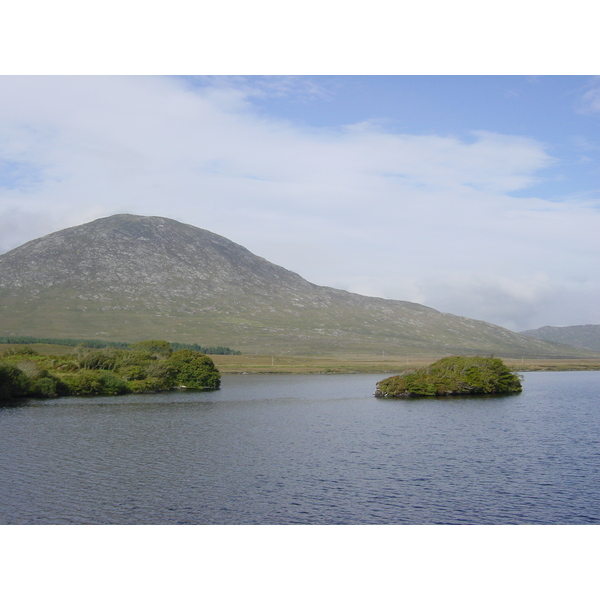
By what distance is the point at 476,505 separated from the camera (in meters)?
32.0

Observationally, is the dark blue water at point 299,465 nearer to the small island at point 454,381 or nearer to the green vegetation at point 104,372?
the green vegetation at point 104,372

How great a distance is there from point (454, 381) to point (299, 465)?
60.2 metres

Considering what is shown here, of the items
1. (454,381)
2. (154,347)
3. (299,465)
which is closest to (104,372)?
(154,347)

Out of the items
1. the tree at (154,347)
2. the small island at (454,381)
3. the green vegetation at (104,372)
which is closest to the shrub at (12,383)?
the green vegetation at (104,372)

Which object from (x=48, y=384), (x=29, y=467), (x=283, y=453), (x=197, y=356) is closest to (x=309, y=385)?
(x=197, y=356)

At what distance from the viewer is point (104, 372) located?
99.7m

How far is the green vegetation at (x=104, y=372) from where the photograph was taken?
3455 inches

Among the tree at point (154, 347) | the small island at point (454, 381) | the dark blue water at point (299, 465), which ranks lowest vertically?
the dark blue water at point (299, 465)

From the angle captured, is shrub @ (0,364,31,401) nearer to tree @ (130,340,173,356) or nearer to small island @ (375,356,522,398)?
tree @ (130,340,173,356)

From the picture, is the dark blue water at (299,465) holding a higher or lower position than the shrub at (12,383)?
lower

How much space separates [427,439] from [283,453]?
1409cm

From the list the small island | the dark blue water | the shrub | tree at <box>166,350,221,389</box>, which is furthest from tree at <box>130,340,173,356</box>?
the small island

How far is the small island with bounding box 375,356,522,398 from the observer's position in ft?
309

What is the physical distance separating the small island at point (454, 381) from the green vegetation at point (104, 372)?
3731 cm
